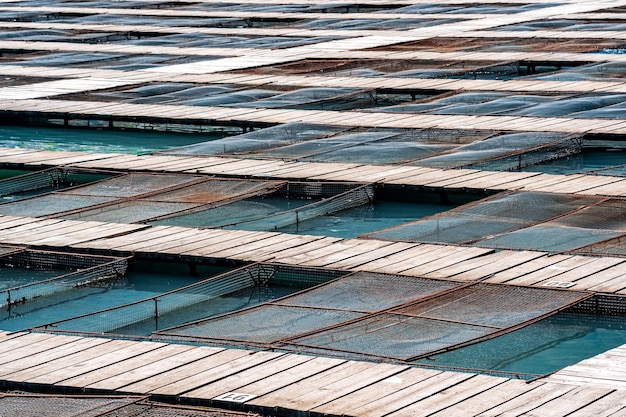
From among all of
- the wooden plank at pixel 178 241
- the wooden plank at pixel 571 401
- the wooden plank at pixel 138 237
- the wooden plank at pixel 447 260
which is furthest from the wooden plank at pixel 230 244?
the wooden plank at pixel 571 401

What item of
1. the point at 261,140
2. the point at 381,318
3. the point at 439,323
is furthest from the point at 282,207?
the point at 439,323

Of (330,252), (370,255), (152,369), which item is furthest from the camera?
(330,252)

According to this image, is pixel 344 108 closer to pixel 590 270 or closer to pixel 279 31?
pixel 590 270

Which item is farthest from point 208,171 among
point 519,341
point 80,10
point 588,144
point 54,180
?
point 80,10

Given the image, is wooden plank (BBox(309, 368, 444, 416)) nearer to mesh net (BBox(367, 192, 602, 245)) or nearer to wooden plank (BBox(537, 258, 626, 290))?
wooden plank (BBox(537, 258, 626, 290))

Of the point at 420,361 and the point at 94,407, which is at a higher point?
the point at 94,407

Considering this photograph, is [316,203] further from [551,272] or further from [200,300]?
[551,272]

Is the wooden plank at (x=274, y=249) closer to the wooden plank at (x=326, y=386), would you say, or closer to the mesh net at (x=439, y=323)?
the mesh net at (x=439, y=323)
